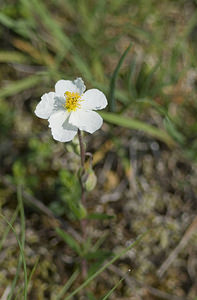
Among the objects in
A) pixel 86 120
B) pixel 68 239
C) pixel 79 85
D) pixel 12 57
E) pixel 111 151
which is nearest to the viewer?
pixel 86 120

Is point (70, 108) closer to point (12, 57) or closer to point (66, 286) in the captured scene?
point (66, 286)

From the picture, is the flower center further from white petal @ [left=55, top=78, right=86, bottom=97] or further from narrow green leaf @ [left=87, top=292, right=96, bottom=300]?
narrow green leaf @ [left=87, top=292, right=96, bottom=300]

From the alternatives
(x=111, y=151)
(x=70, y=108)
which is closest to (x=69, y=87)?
(x=70, y=108)

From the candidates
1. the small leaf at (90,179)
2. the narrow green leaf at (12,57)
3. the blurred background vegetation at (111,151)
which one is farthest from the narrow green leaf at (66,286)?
the narrow green leaf at (12,57)

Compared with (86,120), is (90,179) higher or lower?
lower

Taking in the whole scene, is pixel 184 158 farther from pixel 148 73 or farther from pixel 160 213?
pixel 148 73

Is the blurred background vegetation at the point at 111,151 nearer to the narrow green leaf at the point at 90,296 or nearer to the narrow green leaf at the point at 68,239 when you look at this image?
the narrow green leaf at the point at 90,296

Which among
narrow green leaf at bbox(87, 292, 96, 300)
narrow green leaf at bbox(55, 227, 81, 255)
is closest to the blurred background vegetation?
narrow green leaf at bbox(87, 292, 96, 300)

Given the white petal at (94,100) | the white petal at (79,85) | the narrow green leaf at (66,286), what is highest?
the white petal at (79,85)
